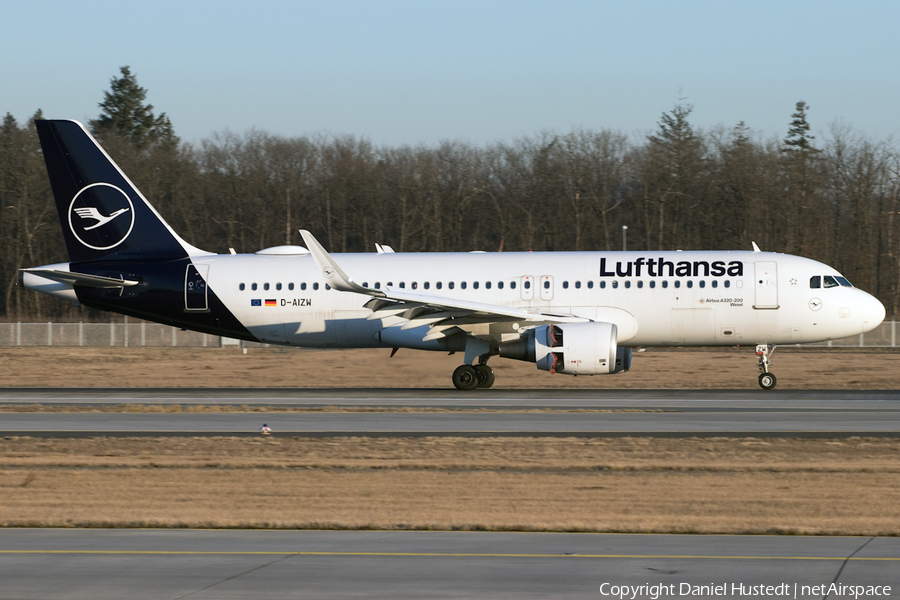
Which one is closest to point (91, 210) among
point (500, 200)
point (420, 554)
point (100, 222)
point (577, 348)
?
point (100, 222)

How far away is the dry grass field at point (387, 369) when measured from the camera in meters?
30.9

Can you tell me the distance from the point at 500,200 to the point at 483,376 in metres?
43.9

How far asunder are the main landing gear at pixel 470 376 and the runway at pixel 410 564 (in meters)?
18.1

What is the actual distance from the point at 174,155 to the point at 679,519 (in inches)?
2885

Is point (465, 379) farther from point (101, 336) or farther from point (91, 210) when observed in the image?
point (101, 336)

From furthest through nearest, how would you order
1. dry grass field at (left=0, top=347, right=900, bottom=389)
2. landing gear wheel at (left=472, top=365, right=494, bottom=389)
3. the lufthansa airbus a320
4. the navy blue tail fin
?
dry grass field at (left=0, top=347, right=900, bottom=389), the navy blue tail fin, landing gear wheel at (left=472, top=365, right=494, bottom=389), the lufthansa airbus a320

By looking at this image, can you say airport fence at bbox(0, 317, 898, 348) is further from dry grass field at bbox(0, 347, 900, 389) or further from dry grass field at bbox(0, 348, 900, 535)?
dry grass field at bbox(0, 348, 900, 535)

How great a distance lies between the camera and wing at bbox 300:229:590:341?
2694 centimetres

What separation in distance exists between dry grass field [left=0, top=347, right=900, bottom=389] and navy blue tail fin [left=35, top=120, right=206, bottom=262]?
536 cm

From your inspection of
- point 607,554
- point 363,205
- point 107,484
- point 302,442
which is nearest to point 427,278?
point 302,442

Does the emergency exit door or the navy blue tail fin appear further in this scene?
the navy blue tail fin

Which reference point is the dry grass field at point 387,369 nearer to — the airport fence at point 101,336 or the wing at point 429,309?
the wing at point 429,309

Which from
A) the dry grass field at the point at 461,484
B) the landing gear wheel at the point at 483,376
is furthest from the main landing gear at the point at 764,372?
the dry grass field at the point at 461,484

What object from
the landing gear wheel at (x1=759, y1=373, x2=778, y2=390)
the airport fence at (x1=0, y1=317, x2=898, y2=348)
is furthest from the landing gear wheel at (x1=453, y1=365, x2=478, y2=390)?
the airport fence at (x1=0, y1=317, x2=898, y2=348)
